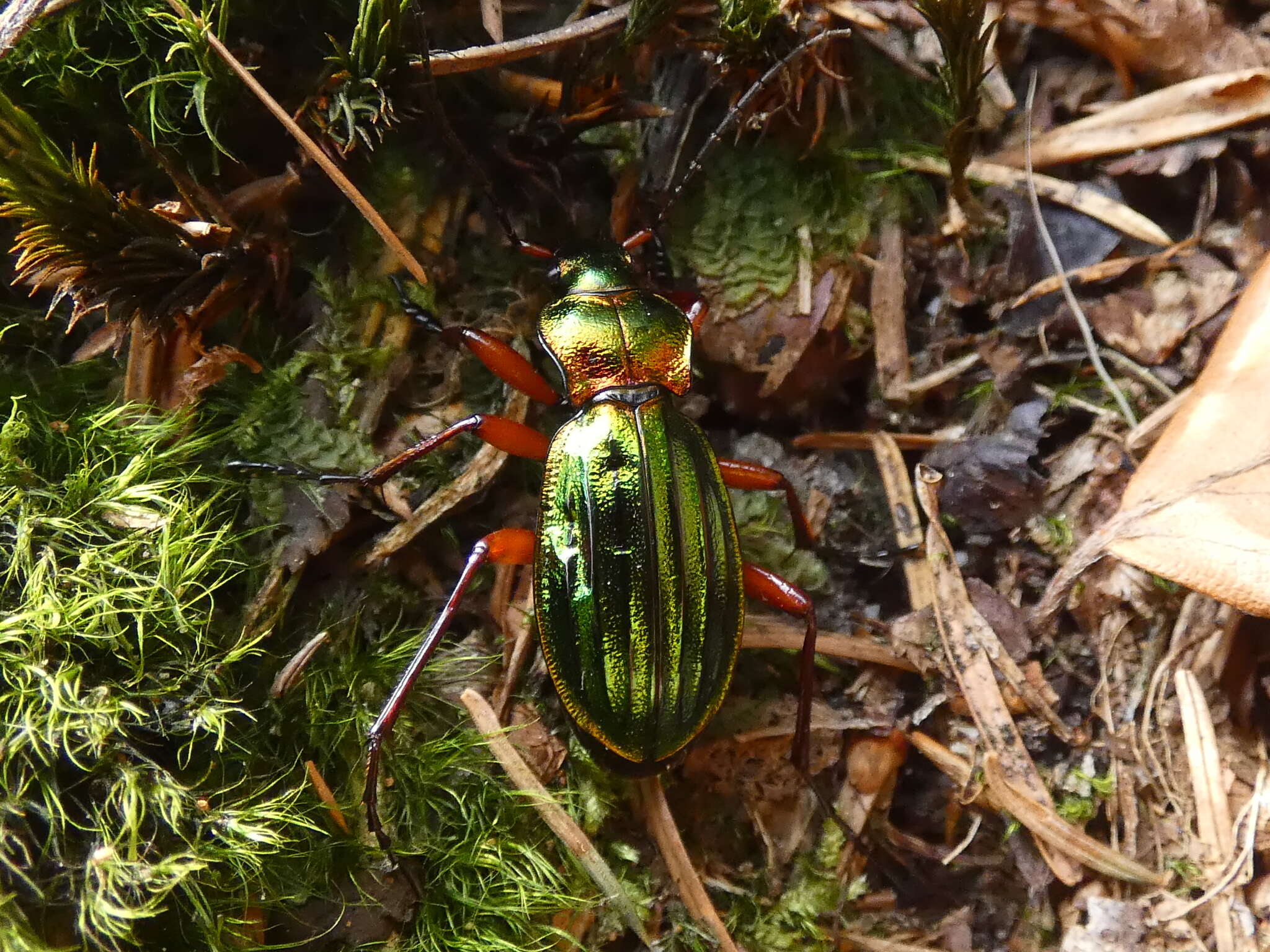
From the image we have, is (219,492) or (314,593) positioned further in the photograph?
(314,593)

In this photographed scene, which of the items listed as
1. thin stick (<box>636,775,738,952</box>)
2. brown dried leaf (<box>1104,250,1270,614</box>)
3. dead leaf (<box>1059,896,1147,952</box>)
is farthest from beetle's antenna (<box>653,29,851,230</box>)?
dead leaf (<box>1059,896,1147,952</box>)

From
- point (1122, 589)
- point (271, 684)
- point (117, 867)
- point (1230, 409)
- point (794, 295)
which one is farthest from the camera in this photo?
point (794, 295)

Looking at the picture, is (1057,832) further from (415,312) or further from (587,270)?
(415,312)

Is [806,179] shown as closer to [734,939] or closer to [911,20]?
[911,20]

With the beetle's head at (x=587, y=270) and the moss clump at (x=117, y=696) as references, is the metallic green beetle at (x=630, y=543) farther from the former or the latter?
the moss clump at (x=117, y=696)

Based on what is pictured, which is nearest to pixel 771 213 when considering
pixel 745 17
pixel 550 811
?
pixel 745 17

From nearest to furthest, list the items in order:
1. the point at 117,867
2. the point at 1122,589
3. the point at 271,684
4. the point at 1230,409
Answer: the point at 117,867
the point at 271,684
the point at 1230,409
the point at 1122,589

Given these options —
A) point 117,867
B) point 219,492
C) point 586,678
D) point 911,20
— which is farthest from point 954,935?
point 911,20

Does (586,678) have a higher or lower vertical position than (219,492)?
lower
